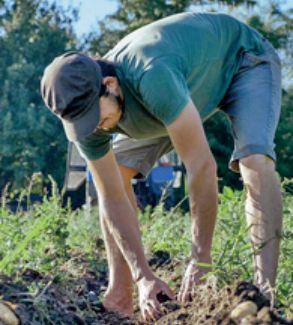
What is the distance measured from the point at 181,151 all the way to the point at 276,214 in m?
0.65

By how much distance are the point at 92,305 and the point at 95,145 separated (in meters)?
0.80

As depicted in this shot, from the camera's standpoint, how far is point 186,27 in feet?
13.8

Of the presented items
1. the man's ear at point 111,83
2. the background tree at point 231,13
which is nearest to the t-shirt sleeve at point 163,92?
the man's ear at point 111,83

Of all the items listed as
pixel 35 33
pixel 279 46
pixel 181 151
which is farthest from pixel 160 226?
pixel 35 33

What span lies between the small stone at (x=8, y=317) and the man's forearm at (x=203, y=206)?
0.99 metres

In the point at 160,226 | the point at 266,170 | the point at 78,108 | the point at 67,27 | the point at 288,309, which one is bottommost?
the point at 67,27

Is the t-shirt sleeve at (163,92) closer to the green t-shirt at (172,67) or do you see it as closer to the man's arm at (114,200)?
the green t-shirt at (172,67)

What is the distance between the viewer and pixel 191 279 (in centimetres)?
393

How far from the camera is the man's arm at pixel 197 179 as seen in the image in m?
3.72

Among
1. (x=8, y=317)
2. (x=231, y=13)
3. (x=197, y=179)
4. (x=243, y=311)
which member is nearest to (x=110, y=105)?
(x=197, y=179)

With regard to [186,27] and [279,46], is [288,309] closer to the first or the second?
[186,27]

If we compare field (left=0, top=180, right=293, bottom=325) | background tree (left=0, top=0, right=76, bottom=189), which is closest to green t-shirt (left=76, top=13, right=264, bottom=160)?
field (left=0, top=180, right=293, bottom=325)

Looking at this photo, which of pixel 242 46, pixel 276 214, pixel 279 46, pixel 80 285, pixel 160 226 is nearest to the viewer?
pixel 276 214

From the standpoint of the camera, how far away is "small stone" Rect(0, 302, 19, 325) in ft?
10.6
